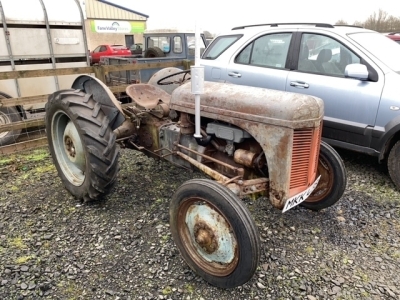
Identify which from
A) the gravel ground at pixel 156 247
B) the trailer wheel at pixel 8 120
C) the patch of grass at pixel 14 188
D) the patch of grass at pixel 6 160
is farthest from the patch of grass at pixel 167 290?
the trailer wheel at pixel 8 120

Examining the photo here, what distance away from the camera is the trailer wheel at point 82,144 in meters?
2.86

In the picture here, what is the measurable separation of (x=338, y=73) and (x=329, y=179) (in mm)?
1580

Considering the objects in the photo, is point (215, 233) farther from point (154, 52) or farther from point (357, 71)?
point (154, 52)

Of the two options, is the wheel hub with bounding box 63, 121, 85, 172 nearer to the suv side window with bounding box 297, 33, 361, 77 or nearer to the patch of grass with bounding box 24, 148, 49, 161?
the patch of grass with bounding box 24, 148, 49, 161

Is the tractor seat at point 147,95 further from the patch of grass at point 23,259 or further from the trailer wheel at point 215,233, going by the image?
the patch of grass at point 23,259

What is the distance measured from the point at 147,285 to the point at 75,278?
1.74ft

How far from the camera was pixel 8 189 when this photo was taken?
145 inches

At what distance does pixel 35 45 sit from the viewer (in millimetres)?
5820

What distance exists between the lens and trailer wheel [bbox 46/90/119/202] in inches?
113

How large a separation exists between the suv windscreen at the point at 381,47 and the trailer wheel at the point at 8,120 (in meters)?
5.05

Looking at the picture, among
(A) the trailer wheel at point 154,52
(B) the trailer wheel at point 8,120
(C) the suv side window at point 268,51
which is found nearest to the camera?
(C) the suv side window at point 268,51

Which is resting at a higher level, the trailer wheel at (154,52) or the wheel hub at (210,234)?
the trailer wheel at (154,52)

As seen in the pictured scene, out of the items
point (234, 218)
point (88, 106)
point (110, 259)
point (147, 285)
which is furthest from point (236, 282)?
point (88, 106)

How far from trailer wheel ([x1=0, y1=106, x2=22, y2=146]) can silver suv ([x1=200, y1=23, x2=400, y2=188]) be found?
3438 mm
